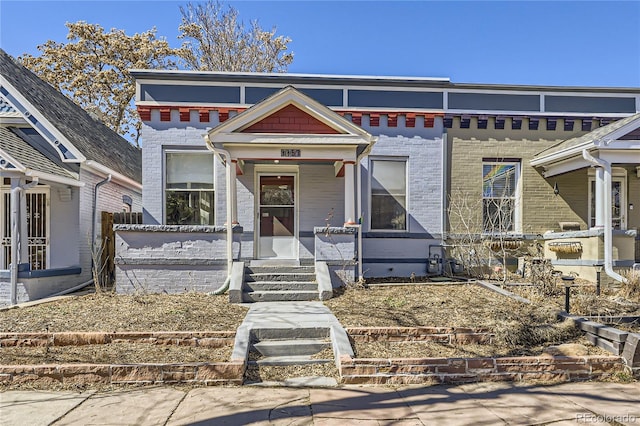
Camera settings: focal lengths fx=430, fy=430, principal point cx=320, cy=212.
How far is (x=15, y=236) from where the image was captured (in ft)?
30.8

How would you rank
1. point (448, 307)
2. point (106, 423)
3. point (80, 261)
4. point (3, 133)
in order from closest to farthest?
point (106, 423) < point (448, 307) < point (3, 133) < point (80, 261)

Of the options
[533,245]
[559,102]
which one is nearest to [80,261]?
[533,245]

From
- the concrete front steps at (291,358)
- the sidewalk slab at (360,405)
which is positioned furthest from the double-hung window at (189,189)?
the sidewalk slab at (360,405)

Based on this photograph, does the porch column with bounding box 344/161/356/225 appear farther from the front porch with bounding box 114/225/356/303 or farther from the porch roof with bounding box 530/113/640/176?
the porch roof with bounding box 530/113/640/176

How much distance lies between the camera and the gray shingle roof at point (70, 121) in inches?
444

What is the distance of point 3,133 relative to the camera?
1042cm

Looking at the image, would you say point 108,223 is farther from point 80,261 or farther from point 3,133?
point 3,133

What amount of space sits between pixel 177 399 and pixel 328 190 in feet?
24.3

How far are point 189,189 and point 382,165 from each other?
16.8 feet

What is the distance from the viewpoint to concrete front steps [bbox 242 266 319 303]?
27.7 ft

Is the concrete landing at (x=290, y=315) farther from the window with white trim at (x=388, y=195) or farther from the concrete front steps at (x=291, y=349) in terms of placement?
the window with white trim at (x=388, y=195)

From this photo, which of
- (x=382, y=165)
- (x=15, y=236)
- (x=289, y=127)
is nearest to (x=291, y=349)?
(x=289, y=127)

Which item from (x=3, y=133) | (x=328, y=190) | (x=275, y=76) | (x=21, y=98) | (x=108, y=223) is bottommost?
(x=108, y=223)

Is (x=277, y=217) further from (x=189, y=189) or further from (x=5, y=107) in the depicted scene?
(x=5, y=107)
